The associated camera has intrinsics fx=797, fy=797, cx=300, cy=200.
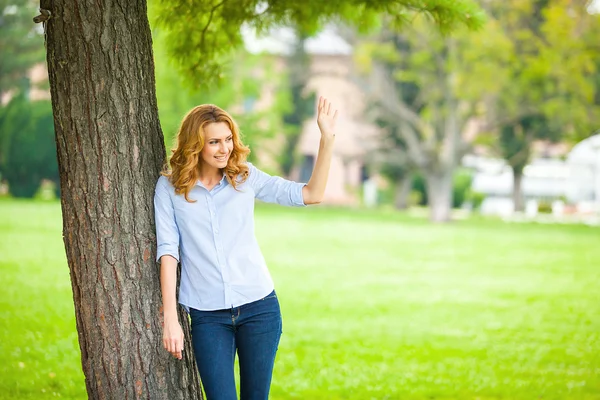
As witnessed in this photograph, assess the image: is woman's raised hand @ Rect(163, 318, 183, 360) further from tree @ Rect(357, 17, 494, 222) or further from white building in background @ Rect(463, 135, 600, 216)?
white building in background @ Rect(463, 135, 600, 216)

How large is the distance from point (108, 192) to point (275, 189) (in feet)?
2.63

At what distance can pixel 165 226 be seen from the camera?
3418mm

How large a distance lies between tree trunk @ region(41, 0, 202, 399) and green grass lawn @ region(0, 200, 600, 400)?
223 cm

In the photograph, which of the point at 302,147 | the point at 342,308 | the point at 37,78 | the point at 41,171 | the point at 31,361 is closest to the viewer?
the point at 31,361

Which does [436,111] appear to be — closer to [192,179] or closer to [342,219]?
[342,219]

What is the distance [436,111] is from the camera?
3020cm

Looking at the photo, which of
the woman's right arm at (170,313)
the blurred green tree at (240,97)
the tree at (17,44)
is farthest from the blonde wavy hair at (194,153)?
the tree at (17,44)

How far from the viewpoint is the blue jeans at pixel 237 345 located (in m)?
3.38

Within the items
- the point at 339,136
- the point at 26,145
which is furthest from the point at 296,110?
the point at 26,145

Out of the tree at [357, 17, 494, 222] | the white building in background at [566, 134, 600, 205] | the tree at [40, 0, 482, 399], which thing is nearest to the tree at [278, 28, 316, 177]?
the tree at [357, 17, 494, 222]

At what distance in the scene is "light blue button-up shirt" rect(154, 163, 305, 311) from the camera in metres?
3.38

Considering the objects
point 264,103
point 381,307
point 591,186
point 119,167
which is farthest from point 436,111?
point 119,167

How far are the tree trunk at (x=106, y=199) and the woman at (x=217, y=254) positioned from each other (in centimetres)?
35

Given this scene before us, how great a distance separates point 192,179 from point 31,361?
3.95 m
